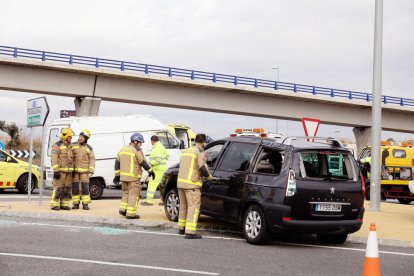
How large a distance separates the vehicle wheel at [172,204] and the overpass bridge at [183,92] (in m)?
24.2

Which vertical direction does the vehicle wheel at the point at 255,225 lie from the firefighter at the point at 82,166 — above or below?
below

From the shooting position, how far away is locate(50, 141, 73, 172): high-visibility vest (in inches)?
500

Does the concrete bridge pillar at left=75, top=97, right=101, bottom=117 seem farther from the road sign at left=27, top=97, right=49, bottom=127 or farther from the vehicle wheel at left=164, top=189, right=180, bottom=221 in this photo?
the vehicle wheel at left=164, top=189, right=180, bottom=221

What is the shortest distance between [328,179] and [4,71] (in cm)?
2802

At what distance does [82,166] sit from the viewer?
1296 cm

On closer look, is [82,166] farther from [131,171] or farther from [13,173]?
[13,173]

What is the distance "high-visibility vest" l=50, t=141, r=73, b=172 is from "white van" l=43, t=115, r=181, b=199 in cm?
454

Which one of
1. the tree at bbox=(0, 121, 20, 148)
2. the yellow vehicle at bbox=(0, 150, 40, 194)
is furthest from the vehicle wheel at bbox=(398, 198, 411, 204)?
the tree at bbox=(0, 121, 20, 148)

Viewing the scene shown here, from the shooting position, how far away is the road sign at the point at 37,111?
13750 millimetres

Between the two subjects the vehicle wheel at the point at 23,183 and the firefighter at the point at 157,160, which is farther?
the vehicle wheel at the point at 23,183

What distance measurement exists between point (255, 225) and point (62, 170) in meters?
5.51

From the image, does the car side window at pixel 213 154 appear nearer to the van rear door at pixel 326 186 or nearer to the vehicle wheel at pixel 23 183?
the van rear door at pixel 326 186

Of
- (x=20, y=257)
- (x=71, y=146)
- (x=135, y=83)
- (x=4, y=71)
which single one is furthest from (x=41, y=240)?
(x=135, y=83)

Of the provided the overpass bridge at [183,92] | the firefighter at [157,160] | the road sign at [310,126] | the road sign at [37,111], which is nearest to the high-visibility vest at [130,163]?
the firefighter at [157,160]
